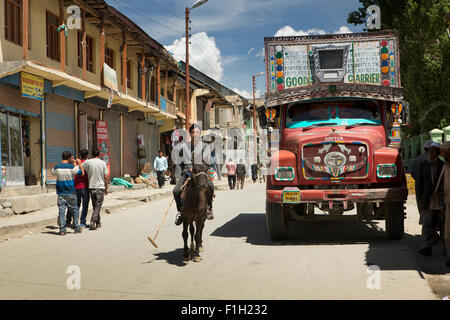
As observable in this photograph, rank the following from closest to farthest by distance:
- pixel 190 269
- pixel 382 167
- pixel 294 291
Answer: pixel 294 291 → pixel 190 269 → pixel 382 167

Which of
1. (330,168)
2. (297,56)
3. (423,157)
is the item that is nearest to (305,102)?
(297,56)

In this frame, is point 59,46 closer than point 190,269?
No

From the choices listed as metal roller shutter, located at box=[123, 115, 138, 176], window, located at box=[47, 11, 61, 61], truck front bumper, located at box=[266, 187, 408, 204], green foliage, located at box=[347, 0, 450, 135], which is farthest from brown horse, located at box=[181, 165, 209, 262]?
metal roller shutter, located at box=[123, 115, 138, 176]

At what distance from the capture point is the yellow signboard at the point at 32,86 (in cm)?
1585

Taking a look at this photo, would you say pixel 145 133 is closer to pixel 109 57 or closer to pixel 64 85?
pixel 109 57

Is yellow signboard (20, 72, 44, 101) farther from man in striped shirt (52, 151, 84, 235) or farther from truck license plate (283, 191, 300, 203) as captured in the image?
truck license plate (283, 191, 300, 203)

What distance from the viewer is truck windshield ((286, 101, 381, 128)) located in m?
9.23

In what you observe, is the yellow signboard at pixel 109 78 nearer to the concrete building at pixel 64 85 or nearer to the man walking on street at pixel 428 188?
the concrete building at pixel 64 85

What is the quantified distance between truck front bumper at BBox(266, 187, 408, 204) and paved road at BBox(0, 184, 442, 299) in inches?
31.0

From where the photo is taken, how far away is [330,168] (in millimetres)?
8266

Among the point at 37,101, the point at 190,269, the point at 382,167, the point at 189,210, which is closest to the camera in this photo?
the point at 190,269

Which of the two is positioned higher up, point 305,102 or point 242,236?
point 305,102

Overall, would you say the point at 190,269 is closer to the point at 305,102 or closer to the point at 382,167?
the point at 382,167
